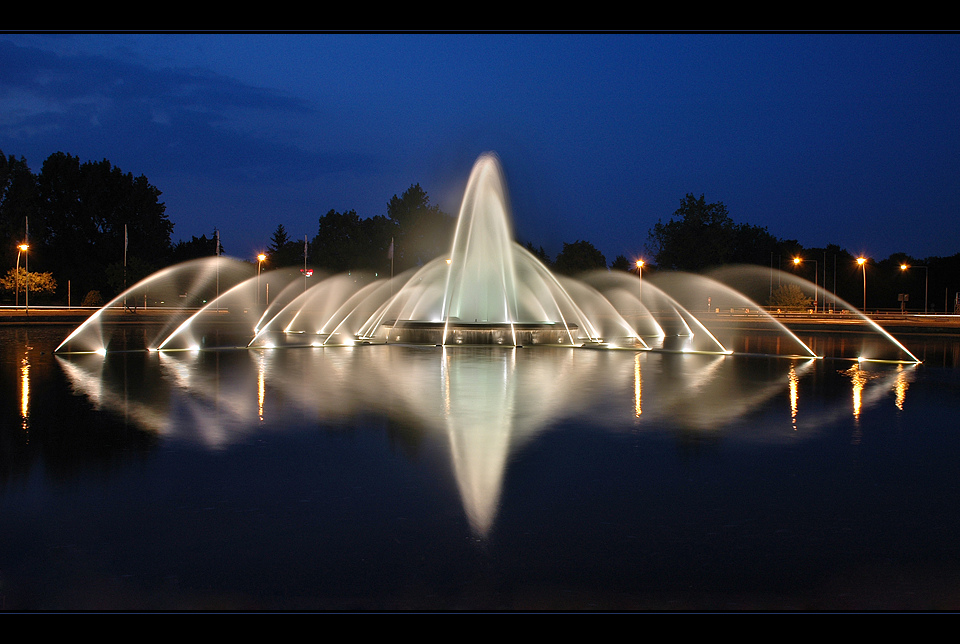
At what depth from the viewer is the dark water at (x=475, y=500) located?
4250mm

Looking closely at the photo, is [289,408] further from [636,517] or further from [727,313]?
[727,313]

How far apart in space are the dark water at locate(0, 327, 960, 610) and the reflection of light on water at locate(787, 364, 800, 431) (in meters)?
0.10

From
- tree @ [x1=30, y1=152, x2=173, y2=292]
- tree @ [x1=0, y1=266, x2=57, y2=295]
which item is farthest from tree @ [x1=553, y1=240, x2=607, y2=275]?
tree @ [x1=0, y1=266, x2=57, y2=295]

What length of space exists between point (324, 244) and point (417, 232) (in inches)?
590

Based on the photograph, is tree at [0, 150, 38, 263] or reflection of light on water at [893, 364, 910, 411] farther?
tree at [0, 150, 38, 263]

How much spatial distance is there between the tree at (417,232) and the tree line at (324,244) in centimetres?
16

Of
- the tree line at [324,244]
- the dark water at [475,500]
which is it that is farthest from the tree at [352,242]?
the dark water at [475,500]

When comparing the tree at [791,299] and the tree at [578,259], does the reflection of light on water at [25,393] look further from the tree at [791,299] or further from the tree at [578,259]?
the tree at [578,259]

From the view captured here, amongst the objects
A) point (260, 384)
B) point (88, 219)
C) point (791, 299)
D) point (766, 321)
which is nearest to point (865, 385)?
point (260, 384)

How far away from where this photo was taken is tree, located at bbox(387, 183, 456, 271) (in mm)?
107188

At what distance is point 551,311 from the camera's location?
35531mm

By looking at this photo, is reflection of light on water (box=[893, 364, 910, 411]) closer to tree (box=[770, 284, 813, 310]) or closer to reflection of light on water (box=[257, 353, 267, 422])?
reflection of light on water (box=[257, 353, 267, 422])

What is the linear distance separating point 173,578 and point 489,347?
20.2 meters
